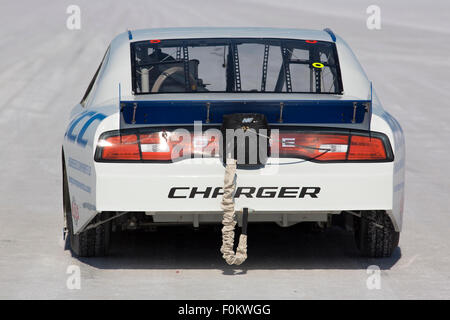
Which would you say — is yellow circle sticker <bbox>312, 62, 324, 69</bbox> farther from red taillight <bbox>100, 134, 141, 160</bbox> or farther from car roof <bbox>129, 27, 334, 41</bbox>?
red taillight <bbox>100, 134, 141, 160</bbox>

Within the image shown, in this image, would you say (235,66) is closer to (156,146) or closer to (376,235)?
(156,146)

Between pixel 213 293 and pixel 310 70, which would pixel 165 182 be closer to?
pixel 213 293

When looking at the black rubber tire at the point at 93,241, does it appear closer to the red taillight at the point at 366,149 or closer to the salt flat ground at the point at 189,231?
the salt flat ground at the point at 189,231

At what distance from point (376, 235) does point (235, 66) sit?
1426mm

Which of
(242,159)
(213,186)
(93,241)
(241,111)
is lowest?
(93,241)

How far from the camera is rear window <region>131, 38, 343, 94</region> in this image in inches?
282

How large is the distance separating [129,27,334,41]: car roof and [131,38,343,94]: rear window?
0.06 metres

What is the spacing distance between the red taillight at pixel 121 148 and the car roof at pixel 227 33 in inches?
56.0

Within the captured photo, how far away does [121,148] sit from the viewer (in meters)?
6.20

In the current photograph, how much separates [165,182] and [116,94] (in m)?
1.01

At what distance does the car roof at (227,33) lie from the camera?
7.45 meters

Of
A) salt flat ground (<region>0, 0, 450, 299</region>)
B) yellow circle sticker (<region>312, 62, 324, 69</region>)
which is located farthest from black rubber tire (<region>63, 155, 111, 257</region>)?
yellow circle sticker (<region>312, 62, 324, 69</region>)

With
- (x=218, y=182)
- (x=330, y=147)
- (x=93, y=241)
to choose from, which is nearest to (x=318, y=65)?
(x=330, y=147)

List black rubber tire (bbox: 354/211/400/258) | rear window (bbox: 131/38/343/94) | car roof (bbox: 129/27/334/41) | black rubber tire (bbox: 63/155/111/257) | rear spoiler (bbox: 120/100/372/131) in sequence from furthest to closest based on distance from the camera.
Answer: car roof (bbox: 129/27/334/41), rear window (bbox: 131/38/343/94), black rubber tire (bbox: 63/155/111/257), black rubber tire (bbox: 354/211/400/258), rear spoiler (bbox: 120/100/372/131)
